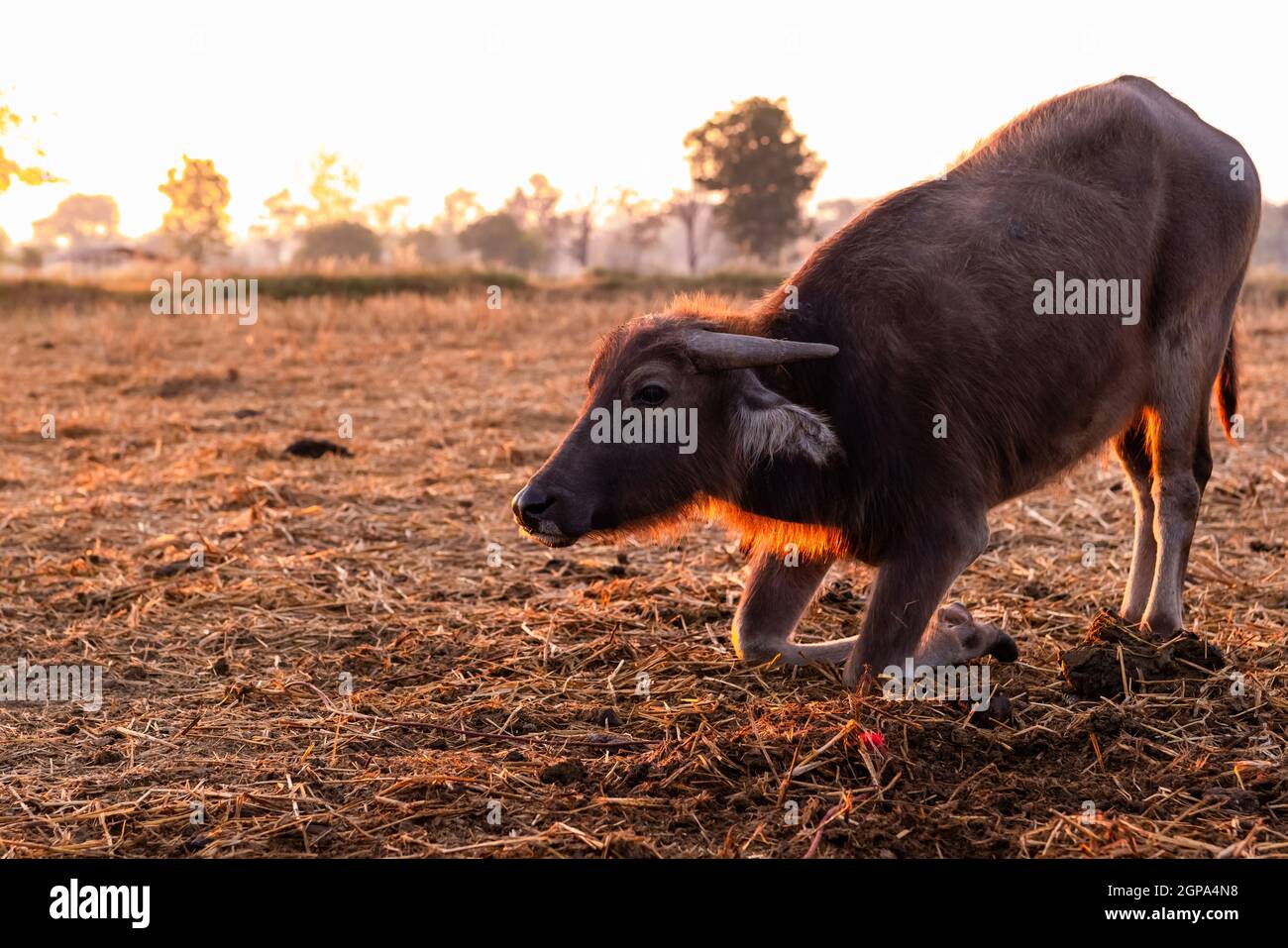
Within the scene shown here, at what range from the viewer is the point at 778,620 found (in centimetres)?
467

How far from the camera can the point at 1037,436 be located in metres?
4.41

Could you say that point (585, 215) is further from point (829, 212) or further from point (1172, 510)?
point (1172, 510)

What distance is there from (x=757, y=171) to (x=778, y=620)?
44.4 m

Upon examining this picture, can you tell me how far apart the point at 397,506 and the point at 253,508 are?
934 millimetres

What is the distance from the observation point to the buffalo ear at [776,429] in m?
4.05

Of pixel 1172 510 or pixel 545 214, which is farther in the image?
pixel 545 214

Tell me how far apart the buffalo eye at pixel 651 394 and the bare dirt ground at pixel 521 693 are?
3.66ft

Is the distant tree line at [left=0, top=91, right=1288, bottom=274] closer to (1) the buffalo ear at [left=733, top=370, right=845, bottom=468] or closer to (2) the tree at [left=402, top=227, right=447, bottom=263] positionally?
(2) the tree at [left=402, top=227, right=447, bottom=263]

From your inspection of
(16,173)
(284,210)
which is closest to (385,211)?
(284,210)

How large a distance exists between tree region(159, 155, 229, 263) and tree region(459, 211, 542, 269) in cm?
1860

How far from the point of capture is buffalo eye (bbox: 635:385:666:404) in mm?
4203

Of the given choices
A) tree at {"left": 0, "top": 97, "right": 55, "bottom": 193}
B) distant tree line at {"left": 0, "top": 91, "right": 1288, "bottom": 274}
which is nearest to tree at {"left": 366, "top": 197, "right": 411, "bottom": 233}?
distant tree line at {"left": 0, "top": 91, "right": 1288, "bottom": 274}

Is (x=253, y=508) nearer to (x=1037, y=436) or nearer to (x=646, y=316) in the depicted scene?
(x=646, y=316)
